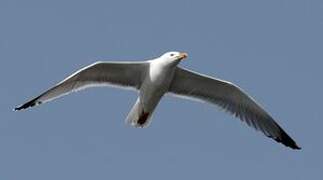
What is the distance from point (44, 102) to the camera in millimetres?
15820

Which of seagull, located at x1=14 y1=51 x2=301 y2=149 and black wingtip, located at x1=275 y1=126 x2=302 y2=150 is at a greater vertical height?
seagull, located at x1=14 y1=51 x2=301 y2=149

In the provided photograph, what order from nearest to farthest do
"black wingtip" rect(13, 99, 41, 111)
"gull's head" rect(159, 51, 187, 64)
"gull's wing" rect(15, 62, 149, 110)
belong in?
"gull's head" rect(159, 51, 187, 64) → "gull's wing" rect(15, 62, 149, 110) → "black wingtip" rect(13, 99, 41, 111)

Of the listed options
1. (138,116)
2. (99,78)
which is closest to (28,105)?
(99,78)

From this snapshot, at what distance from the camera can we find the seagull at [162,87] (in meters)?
15.6

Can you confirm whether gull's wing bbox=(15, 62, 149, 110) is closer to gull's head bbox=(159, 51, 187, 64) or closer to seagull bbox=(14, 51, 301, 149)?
seagull bbox=(14, 51, 301, 149)

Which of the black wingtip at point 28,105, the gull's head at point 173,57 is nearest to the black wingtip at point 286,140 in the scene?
the gull's head at point 173,57

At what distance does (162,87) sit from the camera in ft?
51.6

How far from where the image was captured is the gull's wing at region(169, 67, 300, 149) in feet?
53.8

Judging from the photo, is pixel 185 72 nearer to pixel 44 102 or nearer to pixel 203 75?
pixel 203 75

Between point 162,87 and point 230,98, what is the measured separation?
155 centimetres

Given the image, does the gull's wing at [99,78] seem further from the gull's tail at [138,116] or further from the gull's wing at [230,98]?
the gull's wing at [230,98]

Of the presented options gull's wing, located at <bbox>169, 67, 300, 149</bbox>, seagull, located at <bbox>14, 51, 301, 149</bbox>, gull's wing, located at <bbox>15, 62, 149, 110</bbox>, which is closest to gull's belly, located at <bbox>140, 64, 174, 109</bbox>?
seagull, located at <bbox>14, 51, 301, 149</bbox>

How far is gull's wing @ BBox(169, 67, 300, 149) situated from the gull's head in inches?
31.7

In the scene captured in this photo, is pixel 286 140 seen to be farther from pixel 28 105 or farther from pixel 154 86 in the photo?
pixel 28 105
